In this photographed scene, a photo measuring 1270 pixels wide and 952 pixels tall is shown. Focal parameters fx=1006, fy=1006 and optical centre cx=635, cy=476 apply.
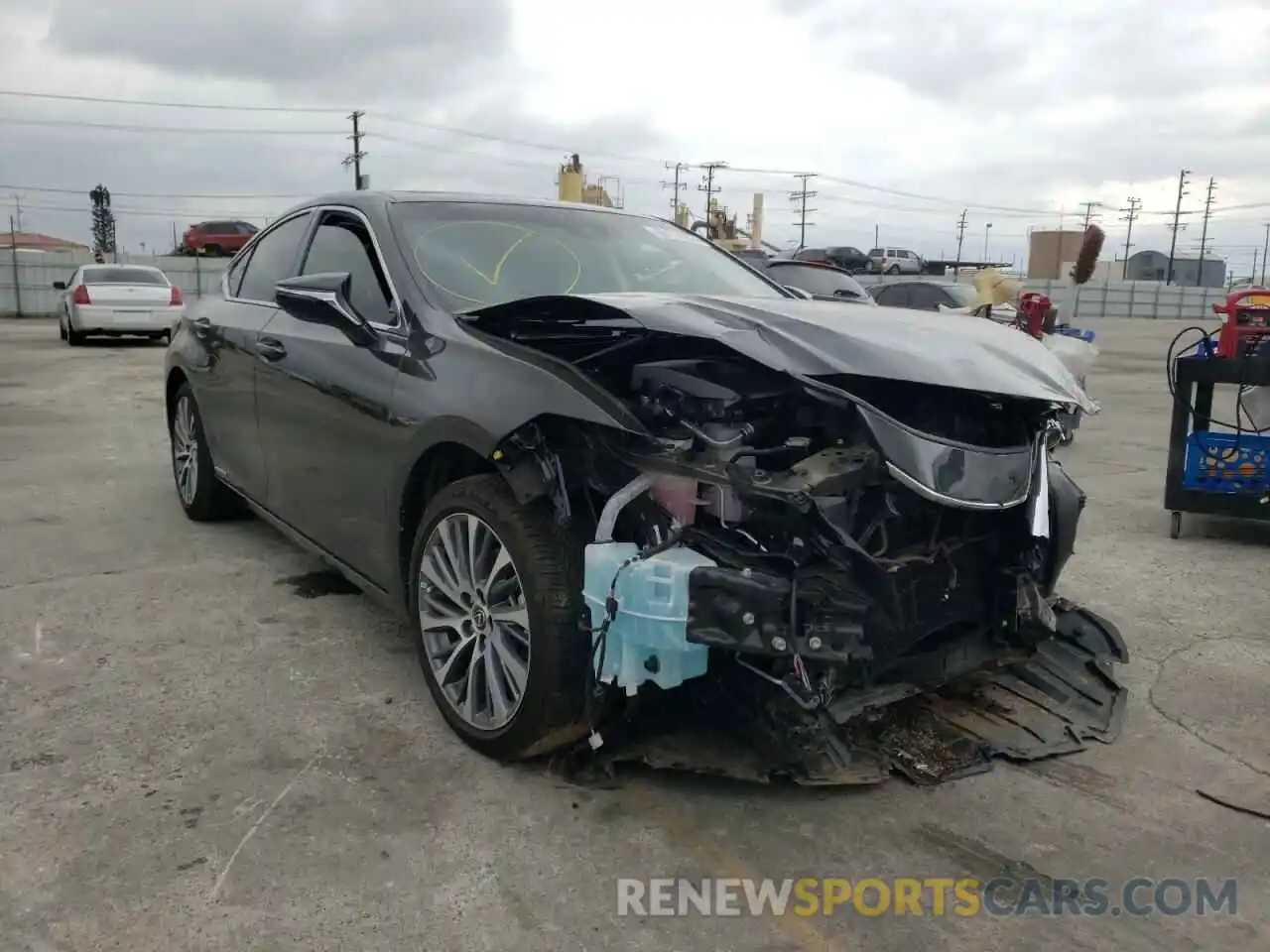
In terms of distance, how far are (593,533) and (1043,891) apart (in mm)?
1379

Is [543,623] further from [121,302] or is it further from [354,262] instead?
[121,302]

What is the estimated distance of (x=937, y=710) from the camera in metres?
3.08

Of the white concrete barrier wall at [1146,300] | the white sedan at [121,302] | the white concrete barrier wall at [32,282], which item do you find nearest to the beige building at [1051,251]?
the white concrete barrier wall at [1146,300]

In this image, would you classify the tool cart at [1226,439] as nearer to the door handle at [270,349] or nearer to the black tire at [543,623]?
the black tire at [543,623]

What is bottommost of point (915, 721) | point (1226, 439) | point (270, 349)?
point (915, 721)

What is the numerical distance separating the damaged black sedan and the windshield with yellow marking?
0.03 meters

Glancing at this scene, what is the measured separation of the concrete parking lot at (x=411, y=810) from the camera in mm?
2195

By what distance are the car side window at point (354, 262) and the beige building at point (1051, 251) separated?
54.9 m

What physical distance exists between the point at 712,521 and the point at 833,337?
0.55 m

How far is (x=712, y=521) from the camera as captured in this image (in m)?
2.51

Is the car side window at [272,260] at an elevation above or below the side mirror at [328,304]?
above

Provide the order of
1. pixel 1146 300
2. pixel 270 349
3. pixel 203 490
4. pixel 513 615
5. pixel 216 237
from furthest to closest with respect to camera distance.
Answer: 1. pixel 1146 300
2. pixel 216 237
3. pixel 203 490
4. pixel 270 349
5. pixel 513 615

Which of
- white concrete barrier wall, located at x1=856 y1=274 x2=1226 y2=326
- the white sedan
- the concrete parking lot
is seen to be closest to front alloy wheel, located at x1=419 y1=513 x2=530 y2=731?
the concrete parking lot

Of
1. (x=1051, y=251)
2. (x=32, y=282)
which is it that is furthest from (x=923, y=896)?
(x=1051, y=251)
